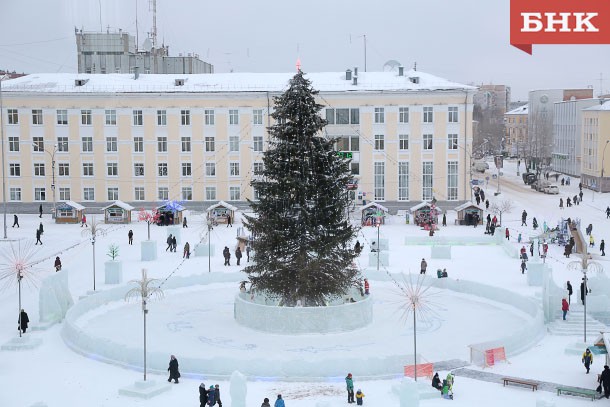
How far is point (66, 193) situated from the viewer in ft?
230

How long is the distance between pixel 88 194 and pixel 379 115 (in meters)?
21.9

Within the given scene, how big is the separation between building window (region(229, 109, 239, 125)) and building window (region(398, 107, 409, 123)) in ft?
38.6

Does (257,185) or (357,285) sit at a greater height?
(257,185)

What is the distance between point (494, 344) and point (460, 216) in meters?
34.7

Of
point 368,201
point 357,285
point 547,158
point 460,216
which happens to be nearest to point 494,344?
point 357,285

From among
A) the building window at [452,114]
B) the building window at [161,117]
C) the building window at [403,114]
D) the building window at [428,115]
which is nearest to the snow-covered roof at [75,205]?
the building window at [161,117]

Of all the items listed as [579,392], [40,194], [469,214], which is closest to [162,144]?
[40,194]

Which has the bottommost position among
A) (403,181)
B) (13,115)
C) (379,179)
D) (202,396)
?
(202,396)

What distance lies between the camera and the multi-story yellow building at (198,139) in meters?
69.3

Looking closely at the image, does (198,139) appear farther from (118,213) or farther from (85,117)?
(118,213)

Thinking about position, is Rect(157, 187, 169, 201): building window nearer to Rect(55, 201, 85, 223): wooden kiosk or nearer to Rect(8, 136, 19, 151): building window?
Rect(55, 201, 85, 223): wooden kiosk

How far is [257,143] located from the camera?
7012 centimetres

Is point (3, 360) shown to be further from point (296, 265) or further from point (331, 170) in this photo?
point (331, 170)

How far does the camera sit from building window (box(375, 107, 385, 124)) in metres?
69.4
